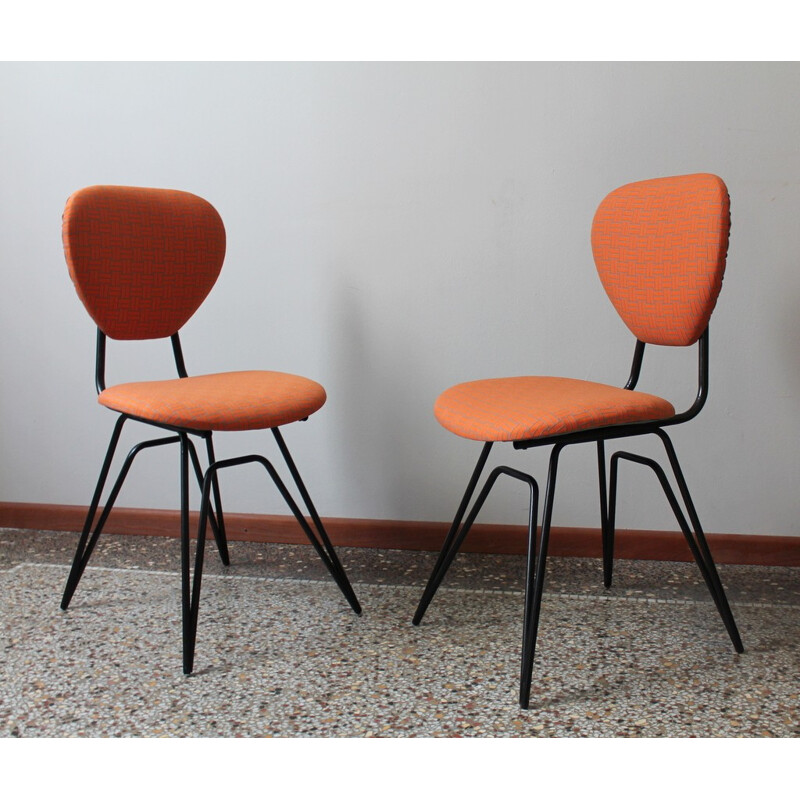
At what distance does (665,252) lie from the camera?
5.61ft

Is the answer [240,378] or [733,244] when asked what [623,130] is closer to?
[733,244]

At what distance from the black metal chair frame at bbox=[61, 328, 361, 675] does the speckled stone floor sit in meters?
0.07

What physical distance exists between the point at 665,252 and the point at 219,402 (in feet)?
3.15

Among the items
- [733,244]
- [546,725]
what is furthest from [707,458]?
[546,725]

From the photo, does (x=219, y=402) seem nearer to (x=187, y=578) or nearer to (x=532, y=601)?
(x=187, y=578)

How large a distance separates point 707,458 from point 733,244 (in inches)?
22.1

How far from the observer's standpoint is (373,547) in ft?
7.73

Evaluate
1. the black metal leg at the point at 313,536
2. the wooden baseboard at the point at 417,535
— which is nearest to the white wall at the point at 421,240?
the wooden baseboard at the point at 417,535

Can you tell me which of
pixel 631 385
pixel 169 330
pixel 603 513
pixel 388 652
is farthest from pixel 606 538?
pixel 169 330

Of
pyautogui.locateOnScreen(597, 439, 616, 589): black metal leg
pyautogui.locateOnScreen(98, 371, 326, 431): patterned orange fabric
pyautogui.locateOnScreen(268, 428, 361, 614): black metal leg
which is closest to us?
pyautogui.locateOnScreen(98, 371, 326, 431): patterned orange fabric

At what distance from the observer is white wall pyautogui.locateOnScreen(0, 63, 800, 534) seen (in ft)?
6.86

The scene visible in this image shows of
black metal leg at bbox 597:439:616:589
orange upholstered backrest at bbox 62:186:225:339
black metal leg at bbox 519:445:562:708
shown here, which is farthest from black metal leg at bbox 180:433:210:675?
black metal leg at bbox 597:439:616:589

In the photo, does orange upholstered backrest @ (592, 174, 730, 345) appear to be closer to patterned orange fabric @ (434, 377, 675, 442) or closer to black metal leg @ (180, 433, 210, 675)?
patterned orange fabric @ (434, 377, 675, 442)

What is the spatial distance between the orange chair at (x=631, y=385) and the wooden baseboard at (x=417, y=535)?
1.34 ft
